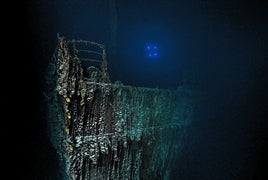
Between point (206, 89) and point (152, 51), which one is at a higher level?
point (152, 51)

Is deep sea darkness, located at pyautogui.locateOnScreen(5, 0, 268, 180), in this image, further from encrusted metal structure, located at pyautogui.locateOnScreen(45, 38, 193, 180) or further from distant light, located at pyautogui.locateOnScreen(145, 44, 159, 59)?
distant light, located at pyautogui.locateOnScreen(145, 44, 159, 59)

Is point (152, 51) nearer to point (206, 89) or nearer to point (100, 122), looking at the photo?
point (206, 89)

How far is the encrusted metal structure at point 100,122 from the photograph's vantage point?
2.26 m

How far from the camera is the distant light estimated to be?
24.0 ft

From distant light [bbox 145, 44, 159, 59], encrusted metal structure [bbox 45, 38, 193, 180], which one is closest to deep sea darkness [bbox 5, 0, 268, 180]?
encrusted metal structure [bbox 45, 38, 193, 180]

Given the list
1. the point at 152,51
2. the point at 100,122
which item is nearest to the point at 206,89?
the point at 152,51

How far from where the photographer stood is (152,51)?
7.41 m

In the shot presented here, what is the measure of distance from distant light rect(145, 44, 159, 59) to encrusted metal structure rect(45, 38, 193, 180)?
409 centimetres

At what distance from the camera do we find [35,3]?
5.18 m

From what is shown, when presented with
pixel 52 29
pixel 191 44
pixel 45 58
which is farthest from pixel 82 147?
pixel 191 44

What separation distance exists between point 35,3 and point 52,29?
0.68 meters

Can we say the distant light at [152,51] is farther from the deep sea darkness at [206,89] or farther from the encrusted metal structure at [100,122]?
the encrusted metal structure at [100,122]

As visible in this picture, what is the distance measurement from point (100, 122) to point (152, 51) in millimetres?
5299

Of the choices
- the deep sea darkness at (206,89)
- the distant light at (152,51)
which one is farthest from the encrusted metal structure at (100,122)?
the distant light at (152,51)
